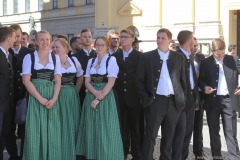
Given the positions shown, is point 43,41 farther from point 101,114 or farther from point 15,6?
point 15,6

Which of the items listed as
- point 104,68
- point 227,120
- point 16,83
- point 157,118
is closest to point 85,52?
point 104,68

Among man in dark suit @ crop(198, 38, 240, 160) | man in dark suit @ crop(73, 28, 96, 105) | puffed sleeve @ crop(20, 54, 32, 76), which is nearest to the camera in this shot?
puffed sleeve @ crop(20, 54, 32, 76)

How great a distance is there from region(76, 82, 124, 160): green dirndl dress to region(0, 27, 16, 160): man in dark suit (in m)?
1.06

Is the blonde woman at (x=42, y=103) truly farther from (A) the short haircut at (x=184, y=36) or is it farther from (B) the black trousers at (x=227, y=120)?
(B) the black trousers at (x=227, y=120)

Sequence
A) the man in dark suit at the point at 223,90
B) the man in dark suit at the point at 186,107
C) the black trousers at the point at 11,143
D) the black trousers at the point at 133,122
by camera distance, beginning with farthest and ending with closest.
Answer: the black trousers at the point at 133,122 < the black trousers at the point at 11,143 < the man in dark suit at the point at 223,90 < the man in dark suit at the point at 186,107

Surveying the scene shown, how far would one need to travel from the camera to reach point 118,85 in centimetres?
661

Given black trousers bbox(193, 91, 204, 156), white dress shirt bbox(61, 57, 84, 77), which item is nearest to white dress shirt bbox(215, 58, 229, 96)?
black trousers bbox(193, 91, 204, 156)

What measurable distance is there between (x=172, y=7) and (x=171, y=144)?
59.8 ft

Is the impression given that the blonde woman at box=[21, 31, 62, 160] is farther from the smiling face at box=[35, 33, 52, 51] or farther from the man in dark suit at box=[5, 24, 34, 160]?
the man in dark suit at box=[5, 24, 34, 160]

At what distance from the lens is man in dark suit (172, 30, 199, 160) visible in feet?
20.0

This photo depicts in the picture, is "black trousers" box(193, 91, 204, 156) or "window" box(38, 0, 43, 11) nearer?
"black trousers" box(193, 91, 204, 156)

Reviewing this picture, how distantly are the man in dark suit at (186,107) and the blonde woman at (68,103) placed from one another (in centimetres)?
143

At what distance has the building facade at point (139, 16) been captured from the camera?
2133cm

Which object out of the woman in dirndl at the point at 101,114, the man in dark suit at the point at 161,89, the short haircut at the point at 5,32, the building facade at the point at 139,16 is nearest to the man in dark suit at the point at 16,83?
the short haircut at the point at 5,32
